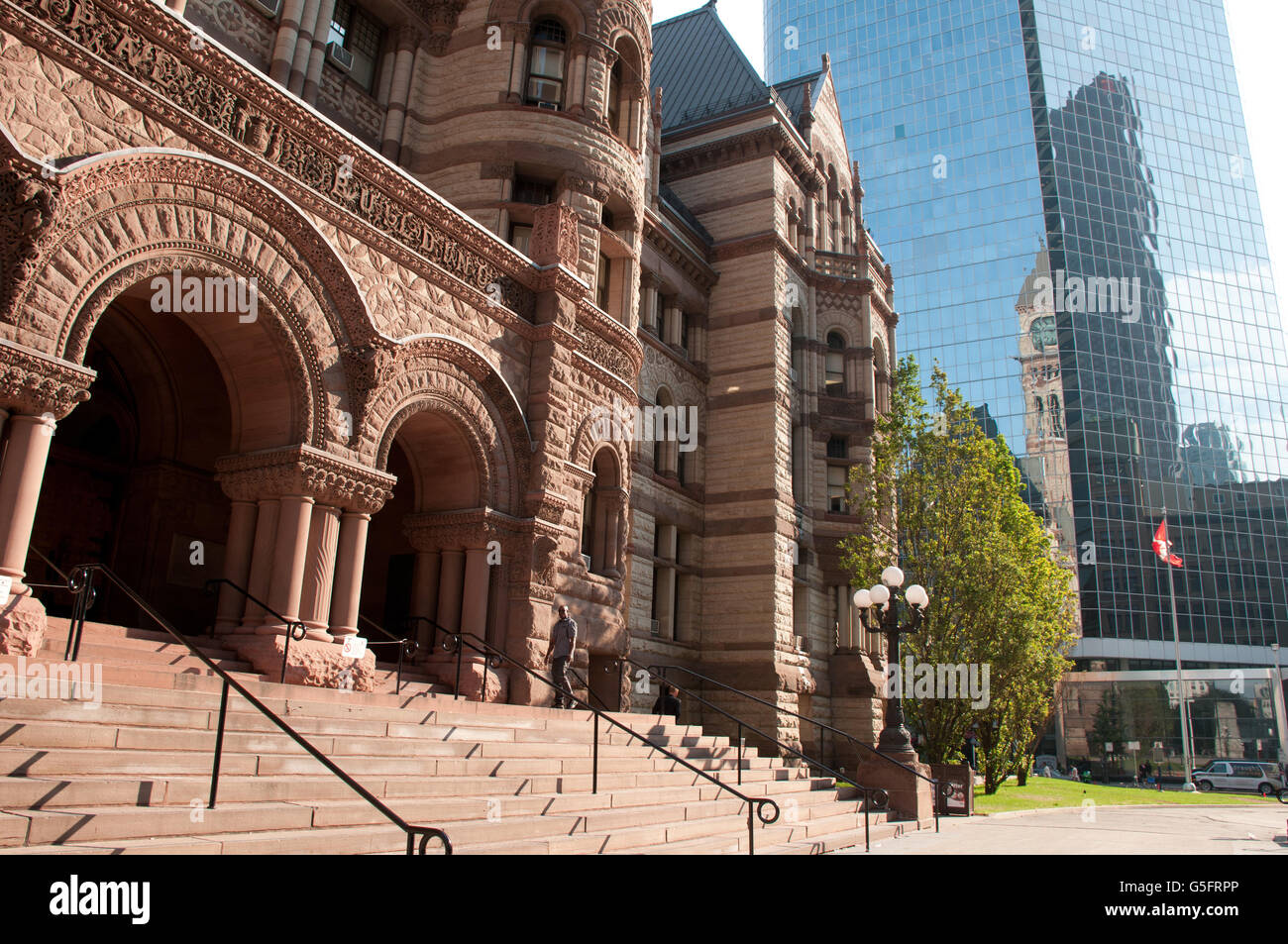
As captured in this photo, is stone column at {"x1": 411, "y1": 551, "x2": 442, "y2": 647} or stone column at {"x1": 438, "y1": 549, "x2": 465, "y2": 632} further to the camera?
stone column at {"x1": 411, "y1": 551, "x2": 442, "y2": 647}

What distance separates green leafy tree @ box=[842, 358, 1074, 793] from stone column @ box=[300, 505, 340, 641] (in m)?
15.7

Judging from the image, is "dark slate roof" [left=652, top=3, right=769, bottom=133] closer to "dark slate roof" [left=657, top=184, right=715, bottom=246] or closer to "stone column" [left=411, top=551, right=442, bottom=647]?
"dark slate roof" [left=657, top=184, right=715, bottom=246]

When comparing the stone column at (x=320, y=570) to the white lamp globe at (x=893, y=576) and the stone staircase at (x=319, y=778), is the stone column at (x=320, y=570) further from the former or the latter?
the white lamp globe at (x=893, y=576)

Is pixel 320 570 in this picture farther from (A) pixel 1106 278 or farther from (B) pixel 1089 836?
(A) pixel 1106 278

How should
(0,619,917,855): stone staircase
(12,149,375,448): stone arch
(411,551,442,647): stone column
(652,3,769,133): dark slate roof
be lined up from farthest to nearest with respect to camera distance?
1. (652,3,769,133): dark slate roof
2. (411,551,442,647): stone column
3. (12,149,375,448): stone arch
4. (0,619,917,855): stone staircase

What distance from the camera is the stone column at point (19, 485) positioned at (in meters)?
8.80

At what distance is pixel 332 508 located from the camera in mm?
12352

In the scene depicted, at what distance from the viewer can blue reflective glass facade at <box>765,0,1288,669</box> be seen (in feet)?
250

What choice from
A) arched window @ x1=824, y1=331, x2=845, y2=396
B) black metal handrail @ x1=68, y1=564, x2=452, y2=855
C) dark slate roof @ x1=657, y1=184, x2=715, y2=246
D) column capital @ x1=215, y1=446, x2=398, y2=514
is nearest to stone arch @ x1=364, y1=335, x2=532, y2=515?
column capital @ x1=215, y1=446, x2=398, y2=514

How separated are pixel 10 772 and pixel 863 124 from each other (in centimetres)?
10272

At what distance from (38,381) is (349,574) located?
479 centimetres
